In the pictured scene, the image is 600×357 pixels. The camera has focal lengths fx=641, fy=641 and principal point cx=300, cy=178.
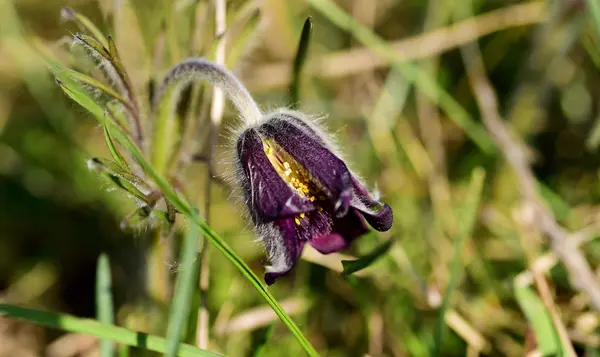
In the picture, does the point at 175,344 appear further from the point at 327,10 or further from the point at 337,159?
the point at 327,10

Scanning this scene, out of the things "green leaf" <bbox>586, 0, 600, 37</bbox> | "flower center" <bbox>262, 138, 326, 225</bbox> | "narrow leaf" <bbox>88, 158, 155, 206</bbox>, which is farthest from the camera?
"green leaf" <bbox>586, 0, 600, 37</bbox>

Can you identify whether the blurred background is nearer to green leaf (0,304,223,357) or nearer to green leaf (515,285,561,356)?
green leaf (515,285,561,356)

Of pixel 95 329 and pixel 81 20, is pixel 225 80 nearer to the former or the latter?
pixel 81 20

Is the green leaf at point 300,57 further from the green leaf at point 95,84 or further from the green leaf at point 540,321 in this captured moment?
the green leaf at point 540,321

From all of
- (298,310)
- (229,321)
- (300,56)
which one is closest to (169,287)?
(229,321)

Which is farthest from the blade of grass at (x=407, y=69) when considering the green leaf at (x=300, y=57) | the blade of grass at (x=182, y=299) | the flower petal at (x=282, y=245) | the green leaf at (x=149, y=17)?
the blade of grass at (x=182, y=299)

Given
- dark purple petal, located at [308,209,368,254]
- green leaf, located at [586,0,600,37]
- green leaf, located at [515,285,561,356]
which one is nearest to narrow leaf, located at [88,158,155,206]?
dark purple petal, located at [308,209,368,254]
